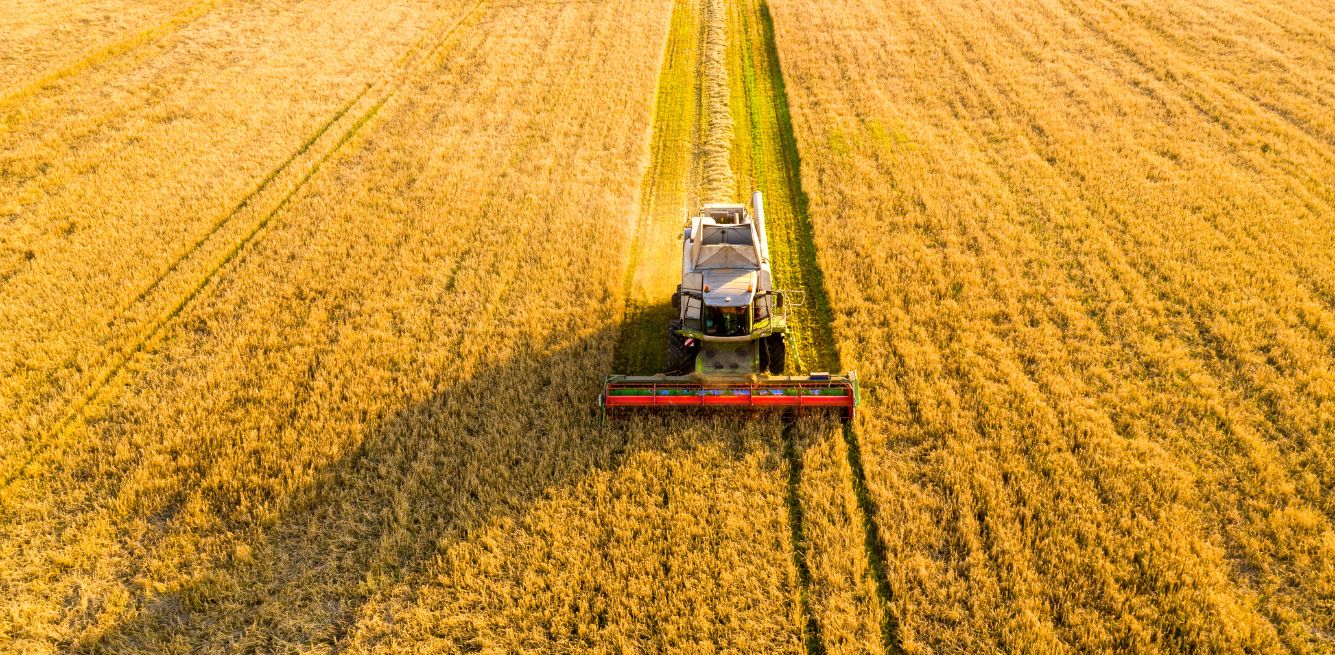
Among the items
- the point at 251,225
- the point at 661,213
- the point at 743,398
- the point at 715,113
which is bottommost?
the point at 743,398

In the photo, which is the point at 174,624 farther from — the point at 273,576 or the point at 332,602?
the point at 332,602

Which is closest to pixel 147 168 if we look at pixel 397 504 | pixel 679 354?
pixel 397 504

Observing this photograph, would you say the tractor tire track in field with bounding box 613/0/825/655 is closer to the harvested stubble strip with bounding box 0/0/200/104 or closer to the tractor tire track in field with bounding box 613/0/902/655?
the tractor tire track in field with bounding box 613/0/902/655

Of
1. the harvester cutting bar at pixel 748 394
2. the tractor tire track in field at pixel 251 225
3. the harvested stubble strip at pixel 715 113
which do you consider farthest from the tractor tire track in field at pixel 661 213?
the tractor tire track in field at pixel 251 225

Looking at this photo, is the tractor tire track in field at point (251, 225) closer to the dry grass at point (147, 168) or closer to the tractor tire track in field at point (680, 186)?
the dry grass at point (147, 168)

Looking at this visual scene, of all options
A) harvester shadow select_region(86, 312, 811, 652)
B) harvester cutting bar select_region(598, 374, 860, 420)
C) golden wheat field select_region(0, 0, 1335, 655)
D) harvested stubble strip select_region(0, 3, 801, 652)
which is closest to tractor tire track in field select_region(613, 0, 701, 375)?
golden wheat field select_region(0, 0, 1335, 655)

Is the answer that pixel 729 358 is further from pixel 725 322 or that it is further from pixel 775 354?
pixel 725 322

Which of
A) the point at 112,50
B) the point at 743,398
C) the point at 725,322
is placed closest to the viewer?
the point at 743,398

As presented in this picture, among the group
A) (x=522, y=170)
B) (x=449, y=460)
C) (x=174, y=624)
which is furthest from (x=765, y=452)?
(x=522, y=170)
